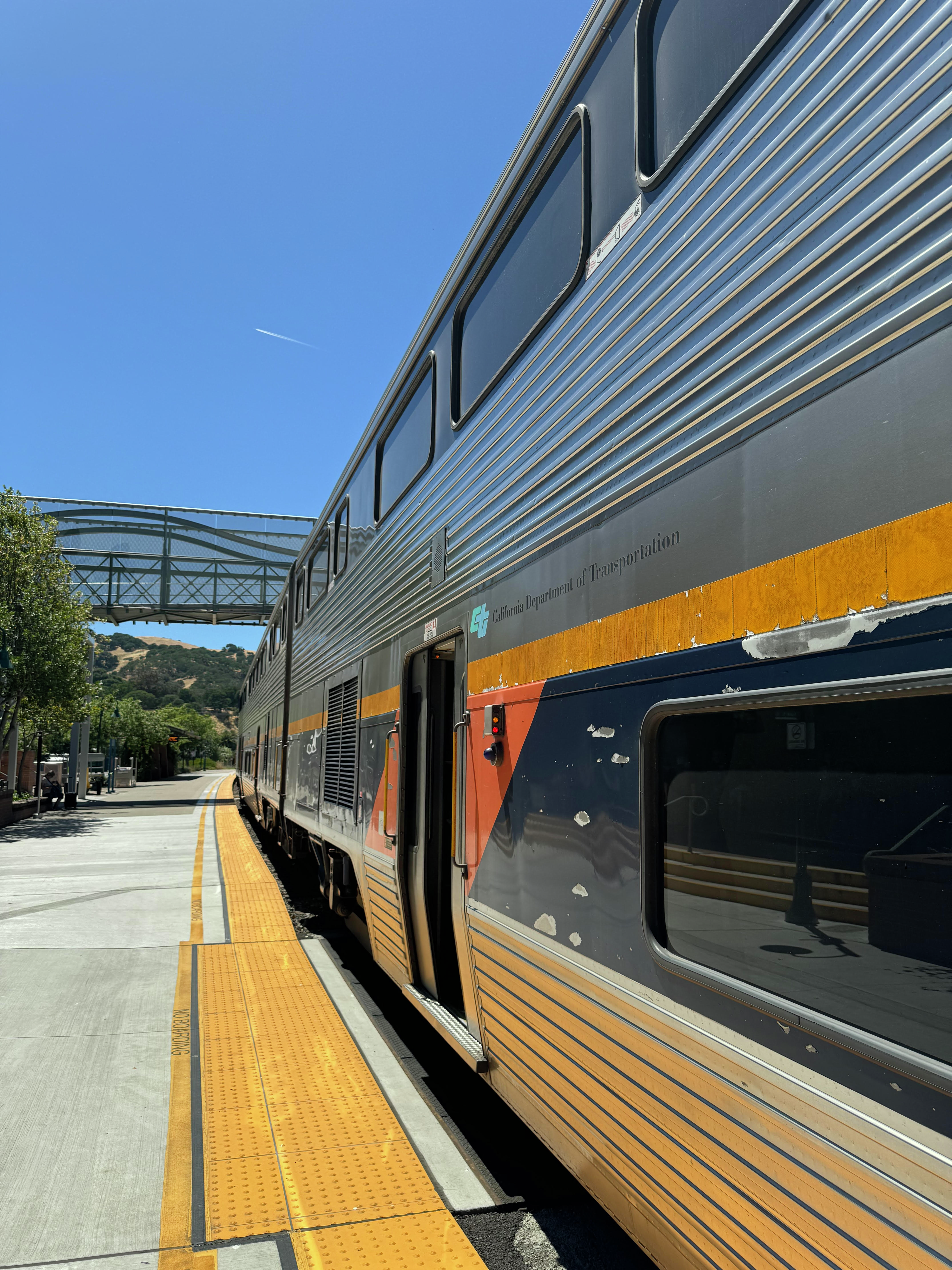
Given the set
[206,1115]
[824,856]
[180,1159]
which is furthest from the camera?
[206,1115]

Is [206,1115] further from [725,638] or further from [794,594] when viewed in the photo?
[794,594]

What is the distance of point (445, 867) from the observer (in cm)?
466

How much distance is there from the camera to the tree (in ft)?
69.7

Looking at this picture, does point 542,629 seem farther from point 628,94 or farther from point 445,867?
point 445,867

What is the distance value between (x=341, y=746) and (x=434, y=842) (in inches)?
93.9

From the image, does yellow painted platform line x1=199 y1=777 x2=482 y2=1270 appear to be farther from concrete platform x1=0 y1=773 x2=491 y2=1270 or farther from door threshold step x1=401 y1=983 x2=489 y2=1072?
door threshold step x1=401 y1=983 x2=489 y2=1072

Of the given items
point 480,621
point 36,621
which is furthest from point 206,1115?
point 36,621

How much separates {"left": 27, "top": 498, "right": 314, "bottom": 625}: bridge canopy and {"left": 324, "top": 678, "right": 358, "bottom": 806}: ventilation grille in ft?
70.9

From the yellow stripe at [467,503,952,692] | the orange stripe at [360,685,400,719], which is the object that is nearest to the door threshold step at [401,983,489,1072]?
the orange stripe at [360,685,400,719]

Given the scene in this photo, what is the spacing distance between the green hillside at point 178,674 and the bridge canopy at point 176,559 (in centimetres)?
5708

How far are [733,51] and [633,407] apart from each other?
34.7 inches

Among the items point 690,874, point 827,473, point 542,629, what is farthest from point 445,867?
point 827,473

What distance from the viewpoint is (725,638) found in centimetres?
199

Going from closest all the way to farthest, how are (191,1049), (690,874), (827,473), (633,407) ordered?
1. (827,473)
2. (690,874)
3. (633,407)
4. (191,1049)
